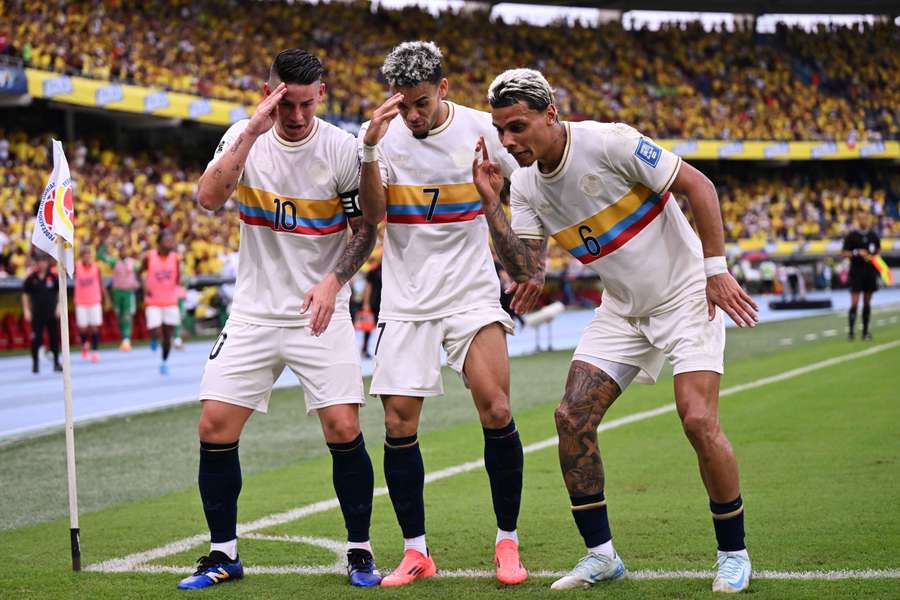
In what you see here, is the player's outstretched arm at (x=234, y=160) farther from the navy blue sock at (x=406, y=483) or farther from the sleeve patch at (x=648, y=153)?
the sleeve patch at (x=648, y=153)

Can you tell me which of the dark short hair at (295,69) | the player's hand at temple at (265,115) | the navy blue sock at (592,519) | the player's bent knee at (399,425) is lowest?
the navy blue sock at (592,519)

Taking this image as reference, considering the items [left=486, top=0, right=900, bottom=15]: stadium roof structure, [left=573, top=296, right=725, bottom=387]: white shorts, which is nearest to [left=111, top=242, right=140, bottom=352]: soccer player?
[left=573, top=296, right=725, bottom=387]: white shorts

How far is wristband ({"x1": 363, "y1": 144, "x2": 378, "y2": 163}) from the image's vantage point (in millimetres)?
5219

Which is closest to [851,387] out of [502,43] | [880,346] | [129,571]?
[880,346]

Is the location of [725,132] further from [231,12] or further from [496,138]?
[496,138]

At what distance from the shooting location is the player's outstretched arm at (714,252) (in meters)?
4.90

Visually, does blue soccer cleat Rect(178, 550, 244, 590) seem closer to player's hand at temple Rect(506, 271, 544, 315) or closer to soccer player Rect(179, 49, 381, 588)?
soccer player Rect(179, 49, 381, 588)

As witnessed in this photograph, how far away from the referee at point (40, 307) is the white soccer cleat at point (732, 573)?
585 inches

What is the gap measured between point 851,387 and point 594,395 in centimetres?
867

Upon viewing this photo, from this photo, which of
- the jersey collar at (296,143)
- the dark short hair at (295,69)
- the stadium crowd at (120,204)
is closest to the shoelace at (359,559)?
the jersey collar at (296,143)

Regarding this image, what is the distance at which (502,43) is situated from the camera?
47.6m

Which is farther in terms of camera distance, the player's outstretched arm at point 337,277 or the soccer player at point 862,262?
the soccer player at point 862,262

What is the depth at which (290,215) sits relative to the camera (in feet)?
18.0

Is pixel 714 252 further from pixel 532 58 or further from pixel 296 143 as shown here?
pixel 532 58
